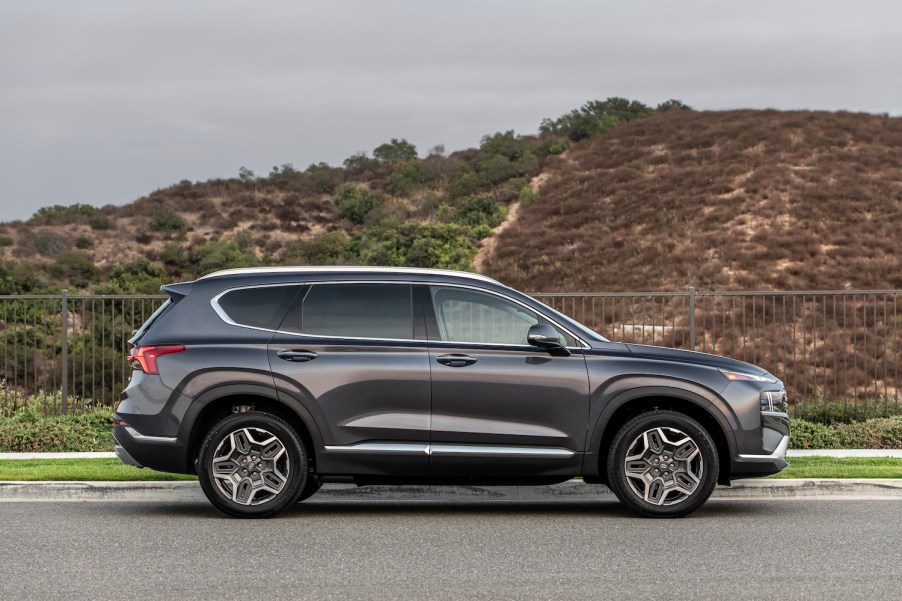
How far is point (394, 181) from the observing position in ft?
252

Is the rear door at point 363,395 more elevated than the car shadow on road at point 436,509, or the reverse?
the rear door at point 363,395

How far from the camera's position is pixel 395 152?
8762 centimetres

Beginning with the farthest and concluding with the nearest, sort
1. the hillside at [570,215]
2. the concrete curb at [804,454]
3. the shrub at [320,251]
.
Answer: the shrub at [320,251] → the hillside at [570,215] → the concrete curb at [804,454]

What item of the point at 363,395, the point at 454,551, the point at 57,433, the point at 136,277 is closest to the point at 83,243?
the point at 136,277

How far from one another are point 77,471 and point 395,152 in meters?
76.5

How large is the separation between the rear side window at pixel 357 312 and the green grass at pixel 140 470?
9.58ft

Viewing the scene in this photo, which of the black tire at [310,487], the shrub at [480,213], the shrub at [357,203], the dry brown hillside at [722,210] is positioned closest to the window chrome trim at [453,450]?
the black tire at [310,487]

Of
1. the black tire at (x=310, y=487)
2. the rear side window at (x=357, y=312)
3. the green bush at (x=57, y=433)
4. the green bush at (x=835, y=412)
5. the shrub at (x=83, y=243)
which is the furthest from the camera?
the shrub at (x=83, y=243)

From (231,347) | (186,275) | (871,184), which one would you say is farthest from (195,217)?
(231,347)

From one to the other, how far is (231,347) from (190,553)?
202cm

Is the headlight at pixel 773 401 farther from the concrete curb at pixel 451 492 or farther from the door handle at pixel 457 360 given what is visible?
the door handle at pixel 457 360

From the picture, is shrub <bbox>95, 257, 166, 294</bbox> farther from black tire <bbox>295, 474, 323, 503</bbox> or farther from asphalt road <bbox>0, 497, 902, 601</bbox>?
asphalt road <bbox>0, 497, 902, 601</bbox>

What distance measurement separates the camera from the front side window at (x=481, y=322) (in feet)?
32.3

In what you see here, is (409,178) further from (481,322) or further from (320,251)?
(481,322)
